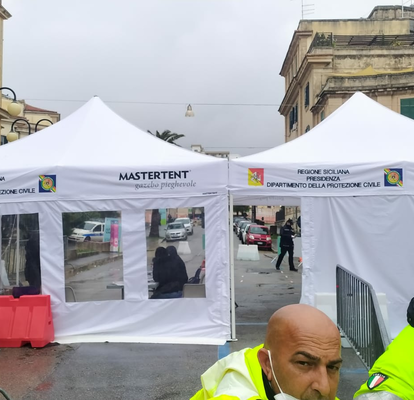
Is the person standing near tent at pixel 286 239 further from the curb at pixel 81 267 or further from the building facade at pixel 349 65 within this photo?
the building facade at pixel 349 65

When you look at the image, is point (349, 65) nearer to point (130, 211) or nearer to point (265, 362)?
point (130, 211)

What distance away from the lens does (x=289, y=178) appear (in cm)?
755

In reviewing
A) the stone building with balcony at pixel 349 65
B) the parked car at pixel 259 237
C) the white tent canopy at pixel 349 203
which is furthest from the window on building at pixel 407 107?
the white tent canopy at pixel 349 203

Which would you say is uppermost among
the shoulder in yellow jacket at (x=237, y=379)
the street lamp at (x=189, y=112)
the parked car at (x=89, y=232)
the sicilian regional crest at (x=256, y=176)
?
the street lamp at (x=189, y=112)

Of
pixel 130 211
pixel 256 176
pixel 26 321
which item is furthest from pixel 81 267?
pixel 256 176

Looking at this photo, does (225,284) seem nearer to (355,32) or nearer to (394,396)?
(394,396)

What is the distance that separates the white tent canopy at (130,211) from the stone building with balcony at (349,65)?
25.0 metres

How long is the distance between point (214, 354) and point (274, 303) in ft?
13.5

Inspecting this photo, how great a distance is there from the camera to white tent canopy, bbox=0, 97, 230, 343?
7582mm

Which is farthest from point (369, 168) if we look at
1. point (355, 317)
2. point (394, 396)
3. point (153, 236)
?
point (394, 396)

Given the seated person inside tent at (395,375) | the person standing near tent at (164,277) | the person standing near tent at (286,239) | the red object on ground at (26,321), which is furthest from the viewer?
the person standing near tent at (286,239)

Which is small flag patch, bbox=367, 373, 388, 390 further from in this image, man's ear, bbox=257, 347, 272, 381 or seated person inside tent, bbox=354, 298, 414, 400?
man's ear, bbox=257, 347, 272, 381

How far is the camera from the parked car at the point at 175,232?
767cm

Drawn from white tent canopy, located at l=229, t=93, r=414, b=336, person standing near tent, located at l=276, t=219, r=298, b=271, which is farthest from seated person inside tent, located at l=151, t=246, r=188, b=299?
person standing near tent, located at l=276, t=219, r=298, b=271
